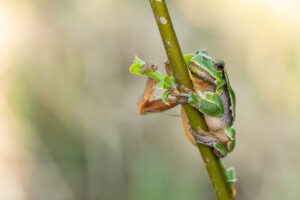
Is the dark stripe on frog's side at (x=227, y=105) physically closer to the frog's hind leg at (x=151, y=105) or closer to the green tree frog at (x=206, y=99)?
the green tree frog at (x=206, y=99)

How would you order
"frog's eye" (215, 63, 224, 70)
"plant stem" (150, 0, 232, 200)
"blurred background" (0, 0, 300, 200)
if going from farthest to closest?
"blurred background" (0, 0, 300, 200)
"frog's eye" (215, 63, 224, 70)
"plant stem" (150, 0, 232, 200)

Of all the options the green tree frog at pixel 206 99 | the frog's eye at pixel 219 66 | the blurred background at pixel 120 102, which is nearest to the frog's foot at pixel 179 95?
the green tree frog at pixel 206 99

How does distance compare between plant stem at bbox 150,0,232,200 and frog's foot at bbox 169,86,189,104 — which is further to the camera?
frog's foot at bbox 169,86,189,104

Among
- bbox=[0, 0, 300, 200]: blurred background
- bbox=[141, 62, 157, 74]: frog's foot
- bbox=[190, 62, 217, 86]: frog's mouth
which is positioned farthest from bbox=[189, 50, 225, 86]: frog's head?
bbox=[0, 0, 300, 200]: blurred background

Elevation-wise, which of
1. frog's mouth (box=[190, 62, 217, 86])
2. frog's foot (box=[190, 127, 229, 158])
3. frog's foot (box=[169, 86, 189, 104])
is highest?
frog's mouth (box=[190, 62, 217, 86])

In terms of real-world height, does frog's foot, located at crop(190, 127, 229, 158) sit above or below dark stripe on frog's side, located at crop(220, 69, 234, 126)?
below

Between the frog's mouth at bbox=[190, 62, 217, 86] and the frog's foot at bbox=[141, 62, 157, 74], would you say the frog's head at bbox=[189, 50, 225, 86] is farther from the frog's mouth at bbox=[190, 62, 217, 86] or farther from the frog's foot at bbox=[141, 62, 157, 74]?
the frog's foot at bbox=[141, 62, 157, 74]

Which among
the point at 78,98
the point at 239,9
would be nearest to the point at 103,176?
the point at 78,98
